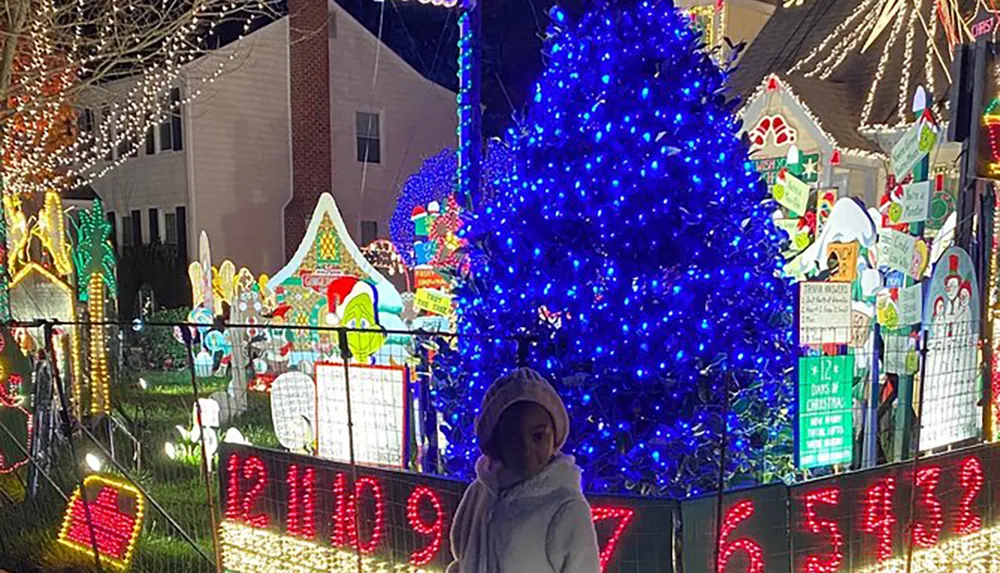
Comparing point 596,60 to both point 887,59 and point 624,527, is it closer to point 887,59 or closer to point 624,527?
point 624,527

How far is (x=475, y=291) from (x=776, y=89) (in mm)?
9669

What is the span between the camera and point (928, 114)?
345 inches

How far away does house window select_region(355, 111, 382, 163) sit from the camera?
22984 millimetres

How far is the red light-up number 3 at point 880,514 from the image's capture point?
4.26 meters

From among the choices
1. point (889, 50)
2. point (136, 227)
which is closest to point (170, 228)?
point (136, 227)

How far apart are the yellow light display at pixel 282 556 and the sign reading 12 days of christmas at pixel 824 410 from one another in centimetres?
226

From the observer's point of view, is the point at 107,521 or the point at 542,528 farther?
the point at 107,521

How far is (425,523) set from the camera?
4.16 metres

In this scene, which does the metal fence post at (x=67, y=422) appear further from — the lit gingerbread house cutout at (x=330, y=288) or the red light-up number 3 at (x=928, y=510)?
the red light-up number 3 at (x=928, y=510)

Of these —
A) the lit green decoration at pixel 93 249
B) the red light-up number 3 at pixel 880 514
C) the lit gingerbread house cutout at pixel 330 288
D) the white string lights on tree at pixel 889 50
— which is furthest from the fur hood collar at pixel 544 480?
the white string lights on tree at pixel 889 50

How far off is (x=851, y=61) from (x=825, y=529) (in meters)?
11.9

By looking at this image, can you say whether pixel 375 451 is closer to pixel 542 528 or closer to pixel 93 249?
pixel 542 528

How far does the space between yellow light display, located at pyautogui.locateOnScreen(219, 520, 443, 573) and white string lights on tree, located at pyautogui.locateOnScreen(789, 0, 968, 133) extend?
10.4 metres

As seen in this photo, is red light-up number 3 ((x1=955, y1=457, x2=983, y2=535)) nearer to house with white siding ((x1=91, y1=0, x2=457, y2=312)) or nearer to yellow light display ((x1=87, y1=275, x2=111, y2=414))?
yellow light display ((x1=87, y1=275, x2=111, y2=414))
